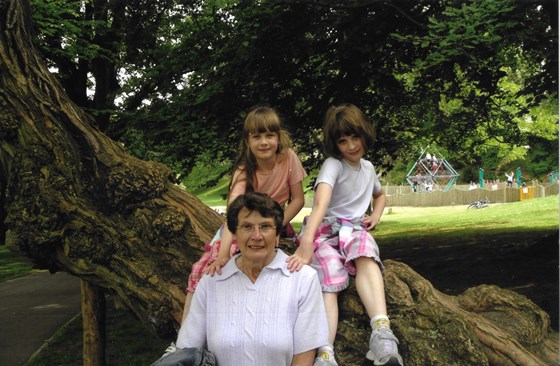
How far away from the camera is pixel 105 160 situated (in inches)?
178

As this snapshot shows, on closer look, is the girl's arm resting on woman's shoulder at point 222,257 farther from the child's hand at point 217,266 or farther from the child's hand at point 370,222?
the child's hand at point 370,222

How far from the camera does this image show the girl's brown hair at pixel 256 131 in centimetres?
320

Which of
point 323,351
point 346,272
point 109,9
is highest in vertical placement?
point 109,9

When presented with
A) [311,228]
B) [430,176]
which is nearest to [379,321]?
[311,228]

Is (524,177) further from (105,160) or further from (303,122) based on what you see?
(105,160)

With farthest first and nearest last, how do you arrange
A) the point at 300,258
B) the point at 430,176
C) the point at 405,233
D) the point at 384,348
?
the point at 430,176, the point at 405,233, the point at 384,348, the point at 300,258

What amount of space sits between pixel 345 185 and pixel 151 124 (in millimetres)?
7157

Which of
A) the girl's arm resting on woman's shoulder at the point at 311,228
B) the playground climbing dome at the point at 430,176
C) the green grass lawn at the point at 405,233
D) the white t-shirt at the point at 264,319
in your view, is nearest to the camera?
the white t-shirt at the point at 264,319

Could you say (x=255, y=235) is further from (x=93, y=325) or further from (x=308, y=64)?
(x=308, y=64)

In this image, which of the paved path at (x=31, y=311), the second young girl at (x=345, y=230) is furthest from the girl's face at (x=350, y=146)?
the paved path at (x=31, y=311)

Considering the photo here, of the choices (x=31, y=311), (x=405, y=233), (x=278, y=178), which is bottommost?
(x=31, y=311)

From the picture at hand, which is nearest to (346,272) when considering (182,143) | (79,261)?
(79,261)

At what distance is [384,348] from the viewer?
3062mm

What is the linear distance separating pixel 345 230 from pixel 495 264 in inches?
307
